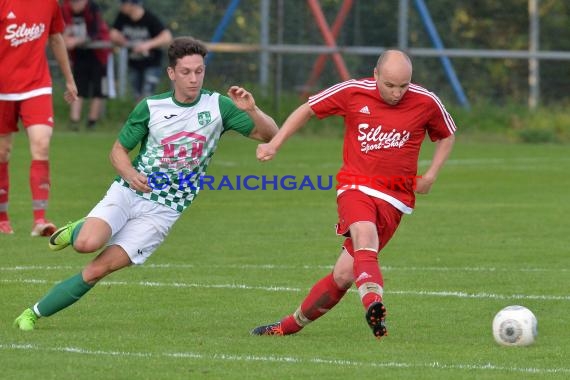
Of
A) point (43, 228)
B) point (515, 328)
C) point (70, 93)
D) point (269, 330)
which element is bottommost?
point (43, 228)

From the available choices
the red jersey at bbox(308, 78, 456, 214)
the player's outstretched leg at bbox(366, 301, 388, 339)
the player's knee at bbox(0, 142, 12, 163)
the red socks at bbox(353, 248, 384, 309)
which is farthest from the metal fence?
the player's outstretched leg at bbox(366, 301, 388, 339)

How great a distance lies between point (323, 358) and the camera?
26.7 ft

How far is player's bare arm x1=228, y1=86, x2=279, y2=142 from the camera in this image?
8.93 m

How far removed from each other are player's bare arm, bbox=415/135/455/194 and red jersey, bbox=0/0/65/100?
17.6ft

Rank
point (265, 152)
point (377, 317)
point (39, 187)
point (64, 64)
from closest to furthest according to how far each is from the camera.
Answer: point (377, 317) → point (265, 152) → point (64, 64) → point (39, 187)

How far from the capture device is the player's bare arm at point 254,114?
29.3ft

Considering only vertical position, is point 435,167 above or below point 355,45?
above

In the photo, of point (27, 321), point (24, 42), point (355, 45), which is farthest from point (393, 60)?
point (355, 45)

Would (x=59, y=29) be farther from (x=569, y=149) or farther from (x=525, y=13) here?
(x=525, y=13)

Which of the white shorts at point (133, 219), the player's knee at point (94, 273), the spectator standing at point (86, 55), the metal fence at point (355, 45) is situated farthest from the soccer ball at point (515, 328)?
the metal fence at point (355, 45)

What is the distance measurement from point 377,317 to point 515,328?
82 centimetres

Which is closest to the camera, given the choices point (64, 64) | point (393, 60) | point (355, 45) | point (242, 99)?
point (393, 60)

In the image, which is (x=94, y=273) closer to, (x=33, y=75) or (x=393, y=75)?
(x=393, y=75)

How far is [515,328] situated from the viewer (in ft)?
28.0
